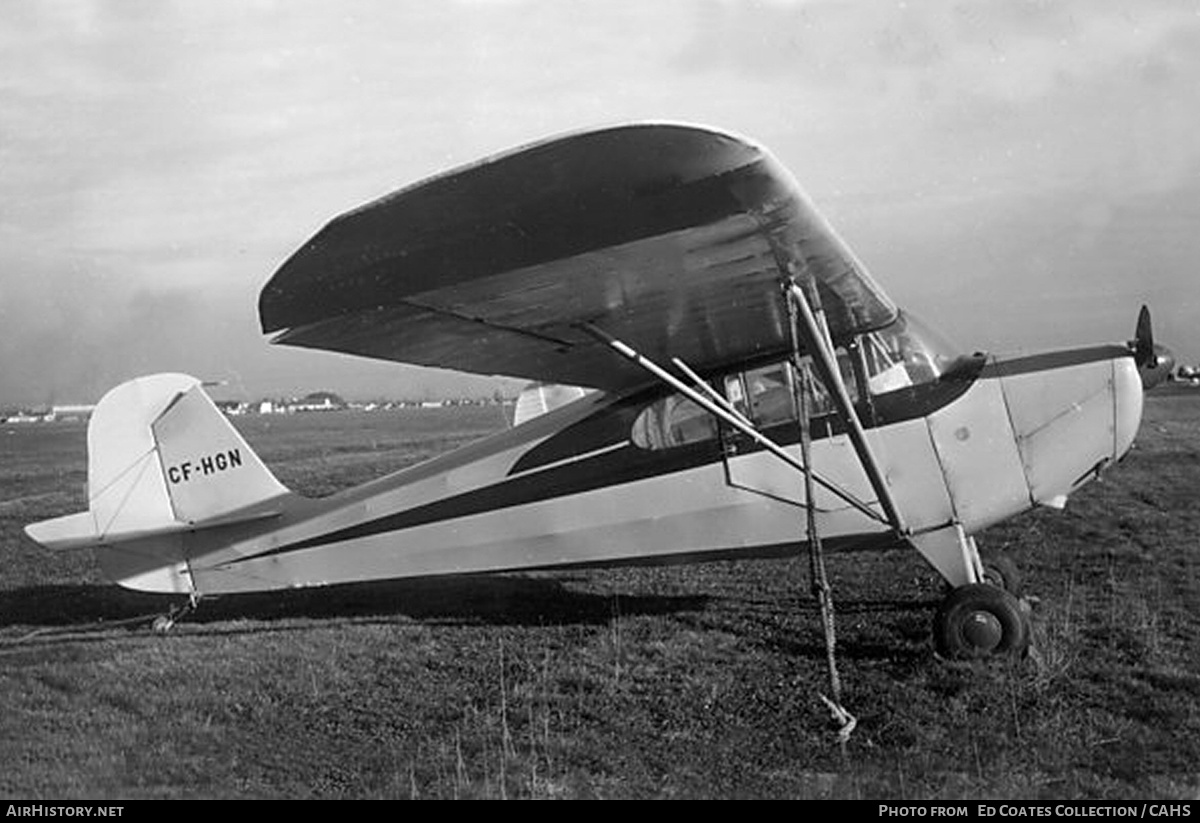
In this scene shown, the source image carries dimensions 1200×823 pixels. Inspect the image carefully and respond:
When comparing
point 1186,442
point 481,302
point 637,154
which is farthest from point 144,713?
point 1186,442

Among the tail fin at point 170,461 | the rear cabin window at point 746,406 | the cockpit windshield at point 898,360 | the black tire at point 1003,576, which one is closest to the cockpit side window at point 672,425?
the rear cabin window at point 746,406

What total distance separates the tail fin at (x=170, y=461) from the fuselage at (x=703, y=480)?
9.3 inches

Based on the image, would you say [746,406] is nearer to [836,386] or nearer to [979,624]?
[836,386]

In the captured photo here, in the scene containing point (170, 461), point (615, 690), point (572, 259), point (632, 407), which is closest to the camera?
point (572, 259)

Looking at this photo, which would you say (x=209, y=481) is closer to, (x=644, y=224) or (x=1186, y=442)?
(x=644, y=224)

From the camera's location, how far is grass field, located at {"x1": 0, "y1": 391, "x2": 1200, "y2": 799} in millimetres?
4492

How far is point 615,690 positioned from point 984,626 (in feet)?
7.30

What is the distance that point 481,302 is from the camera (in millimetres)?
4758

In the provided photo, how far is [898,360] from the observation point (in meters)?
6.75

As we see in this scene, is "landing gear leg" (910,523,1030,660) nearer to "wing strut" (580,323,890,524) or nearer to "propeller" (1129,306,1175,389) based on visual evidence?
"wing strut" (580,323,890,524)

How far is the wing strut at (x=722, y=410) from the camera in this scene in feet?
18.1

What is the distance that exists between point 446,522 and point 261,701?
78.8 inches

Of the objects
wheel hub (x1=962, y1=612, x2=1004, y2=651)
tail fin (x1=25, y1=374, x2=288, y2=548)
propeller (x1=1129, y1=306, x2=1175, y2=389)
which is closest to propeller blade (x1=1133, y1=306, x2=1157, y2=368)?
propeller (x1=1129, y1=306, x2=1175, y2=389)

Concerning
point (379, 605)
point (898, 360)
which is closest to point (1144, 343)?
point (898, 360)
